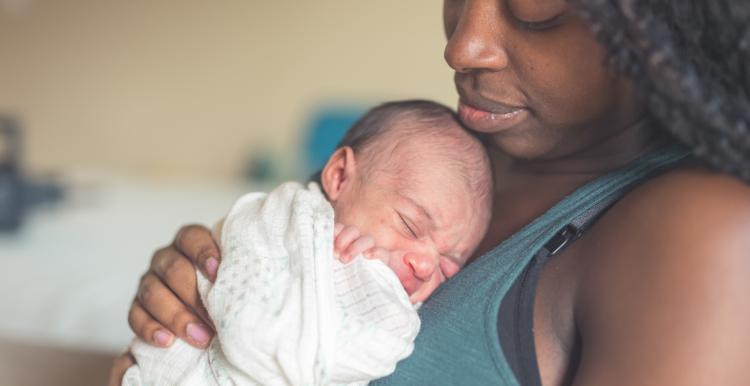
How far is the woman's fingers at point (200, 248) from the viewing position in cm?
107

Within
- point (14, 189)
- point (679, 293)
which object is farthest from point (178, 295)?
point (14, 189)

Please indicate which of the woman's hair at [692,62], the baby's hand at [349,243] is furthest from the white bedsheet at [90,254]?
the woman's hair at [692,62]

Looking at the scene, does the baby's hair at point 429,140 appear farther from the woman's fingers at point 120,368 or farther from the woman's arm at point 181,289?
the woman's fingers at point 120,368

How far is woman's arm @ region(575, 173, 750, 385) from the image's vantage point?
0.77m

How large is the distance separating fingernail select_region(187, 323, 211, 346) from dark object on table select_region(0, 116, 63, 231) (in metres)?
2.48

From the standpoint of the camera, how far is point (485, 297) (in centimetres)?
91

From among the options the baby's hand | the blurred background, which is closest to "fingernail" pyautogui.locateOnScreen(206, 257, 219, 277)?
the baby's hand

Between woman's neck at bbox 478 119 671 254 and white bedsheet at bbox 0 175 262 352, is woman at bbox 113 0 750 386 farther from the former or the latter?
white bedsheet at bbox 0 175 262 352

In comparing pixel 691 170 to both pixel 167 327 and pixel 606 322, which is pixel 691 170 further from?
pixel 167 327

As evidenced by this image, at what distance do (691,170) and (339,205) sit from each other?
461 mm

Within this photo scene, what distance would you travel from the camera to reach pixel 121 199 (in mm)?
4023

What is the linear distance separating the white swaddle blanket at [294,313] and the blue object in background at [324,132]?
150 inches

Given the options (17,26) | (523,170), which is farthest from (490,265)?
(17,26)

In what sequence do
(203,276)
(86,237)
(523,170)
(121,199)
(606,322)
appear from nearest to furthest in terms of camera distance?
(606,322) → (203,276) → (523,170) → (86,237) → (121,199)
